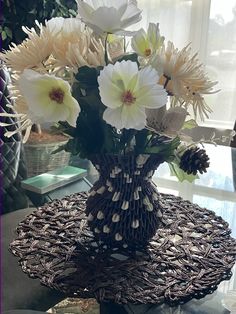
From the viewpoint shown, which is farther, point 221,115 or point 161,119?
point 221,115

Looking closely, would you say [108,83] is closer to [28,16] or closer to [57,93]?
[57,93]

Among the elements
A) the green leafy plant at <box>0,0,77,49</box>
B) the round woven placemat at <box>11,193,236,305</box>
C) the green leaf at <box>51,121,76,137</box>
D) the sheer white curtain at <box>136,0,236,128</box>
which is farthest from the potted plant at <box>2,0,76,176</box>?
the green leaf at <box>51,121,76,137</box>

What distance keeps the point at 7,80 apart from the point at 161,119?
84 centimetres

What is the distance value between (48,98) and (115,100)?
4.6 inches

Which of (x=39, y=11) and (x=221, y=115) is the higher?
(x=39, y=11)

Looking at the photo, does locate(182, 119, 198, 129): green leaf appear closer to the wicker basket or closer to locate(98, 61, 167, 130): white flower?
locate(98, 61, 167, 130): white flower

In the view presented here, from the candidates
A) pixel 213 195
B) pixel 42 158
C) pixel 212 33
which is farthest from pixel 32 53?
pixel 212 33

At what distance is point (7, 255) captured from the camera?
3.43ft

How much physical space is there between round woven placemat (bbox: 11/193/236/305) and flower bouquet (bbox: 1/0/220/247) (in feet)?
0.17

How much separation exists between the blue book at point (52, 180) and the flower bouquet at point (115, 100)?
1.39 feet

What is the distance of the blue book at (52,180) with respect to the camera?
4.29 feet

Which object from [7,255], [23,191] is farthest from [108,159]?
[23,191]

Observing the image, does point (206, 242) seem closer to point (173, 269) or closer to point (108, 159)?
point (173, 269)

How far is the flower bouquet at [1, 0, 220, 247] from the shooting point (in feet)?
2.45
